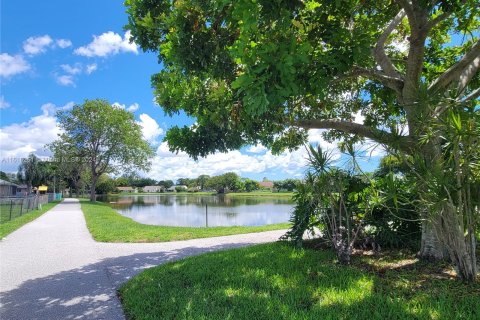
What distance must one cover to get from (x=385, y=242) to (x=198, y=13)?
18.5 ft

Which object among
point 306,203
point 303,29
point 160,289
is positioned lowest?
point 160,289

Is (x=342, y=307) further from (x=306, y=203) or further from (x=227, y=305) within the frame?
(x=306, y=203)

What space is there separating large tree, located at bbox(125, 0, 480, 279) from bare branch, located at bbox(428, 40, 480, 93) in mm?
18

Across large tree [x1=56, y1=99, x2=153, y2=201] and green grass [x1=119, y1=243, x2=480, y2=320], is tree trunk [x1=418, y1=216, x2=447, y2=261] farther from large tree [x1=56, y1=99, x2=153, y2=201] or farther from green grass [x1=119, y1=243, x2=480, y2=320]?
large tree [x1=56, y1=99, x2=153, y2=201]


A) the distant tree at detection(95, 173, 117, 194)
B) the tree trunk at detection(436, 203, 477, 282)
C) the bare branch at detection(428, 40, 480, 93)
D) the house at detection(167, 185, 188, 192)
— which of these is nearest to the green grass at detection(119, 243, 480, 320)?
the tree trunk at detection(436, 203, 477, 282)

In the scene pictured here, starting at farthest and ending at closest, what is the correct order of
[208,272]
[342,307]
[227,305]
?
[208,272] < [227,305] < [342,307]

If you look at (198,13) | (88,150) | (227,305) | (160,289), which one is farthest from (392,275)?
(88,150)

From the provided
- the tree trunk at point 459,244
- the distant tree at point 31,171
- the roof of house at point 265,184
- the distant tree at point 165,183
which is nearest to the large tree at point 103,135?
the tree trunk at point 459,244

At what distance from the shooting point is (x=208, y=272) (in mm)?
5723

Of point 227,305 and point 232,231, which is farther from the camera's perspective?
point 232,231

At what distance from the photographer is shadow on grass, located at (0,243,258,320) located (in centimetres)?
452

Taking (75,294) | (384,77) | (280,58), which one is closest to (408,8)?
(384,77)

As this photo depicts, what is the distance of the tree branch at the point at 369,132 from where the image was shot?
495 centimetres

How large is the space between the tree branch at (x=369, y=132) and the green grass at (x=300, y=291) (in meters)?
1.94
